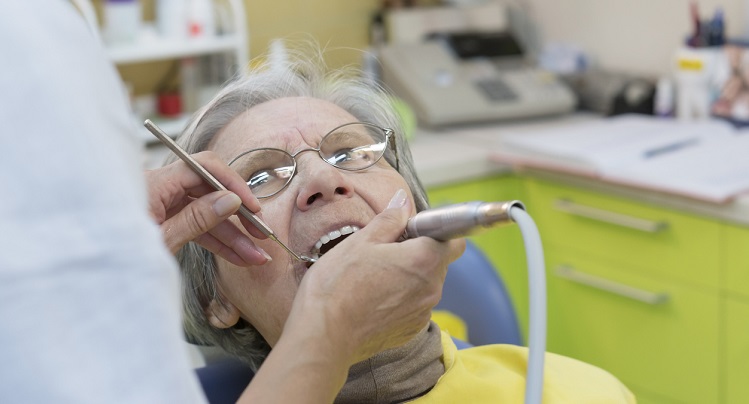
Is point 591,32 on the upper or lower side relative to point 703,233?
upper

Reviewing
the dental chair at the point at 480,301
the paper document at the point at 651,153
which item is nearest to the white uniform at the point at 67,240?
the dental chair at the point at 480,301

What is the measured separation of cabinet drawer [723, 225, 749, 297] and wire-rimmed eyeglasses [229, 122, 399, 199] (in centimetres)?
109

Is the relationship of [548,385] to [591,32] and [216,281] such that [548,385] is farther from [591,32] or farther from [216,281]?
[591,32]

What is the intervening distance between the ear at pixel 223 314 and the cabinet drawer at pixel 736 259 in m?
1.28

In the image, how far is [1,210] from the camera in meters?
0.54

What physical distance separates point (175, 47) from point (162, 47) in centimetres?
4

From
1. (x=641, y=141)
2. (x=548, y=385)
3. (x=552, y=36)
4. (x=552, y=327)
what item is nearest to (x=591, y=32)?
(x=552, y=36)

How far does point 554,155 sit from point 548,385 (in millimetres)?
1244

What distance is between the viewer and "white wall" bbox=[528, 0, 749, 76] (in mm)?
2932

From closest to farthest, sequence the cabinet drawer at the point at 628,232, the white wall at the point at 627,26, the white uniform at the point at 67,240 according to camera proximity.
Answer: the white uniform at the point at 67,240 < the cabinet drawer at the point at 628,232 < the white wall at the point at 627,26

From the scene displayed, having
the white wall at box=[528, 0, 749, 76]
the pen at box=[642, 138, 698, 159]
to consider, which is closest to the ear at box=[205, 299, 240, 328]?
the pen at box=[642, 138, 698, 159]

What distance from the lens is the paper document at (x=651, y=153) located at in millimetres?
2246

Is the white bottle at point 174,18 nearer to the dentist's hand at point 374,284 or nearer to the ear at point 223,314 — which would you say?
the ear at point 223,314

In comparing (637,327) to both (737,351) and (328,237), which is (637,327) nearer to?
(737,351)
